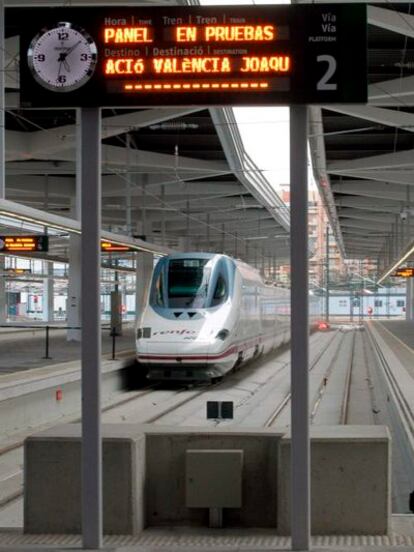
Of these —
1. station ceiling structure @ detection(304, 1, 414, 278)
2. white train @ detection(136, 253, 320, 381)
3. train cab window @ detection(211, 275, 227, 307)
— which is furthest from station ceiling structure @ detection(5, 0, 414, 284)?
train cab window @ detection(211, 275, 227, 307)

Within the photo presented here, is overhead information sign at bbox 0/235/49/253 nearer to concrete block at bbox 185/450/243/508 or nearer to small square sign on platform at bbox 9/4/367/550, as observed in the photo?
concrete block at bbox 185/450/243/508

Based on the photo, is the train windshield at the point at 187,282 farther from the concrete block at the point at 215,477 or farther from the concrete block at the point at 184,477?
the concrete block at the point at 215,477

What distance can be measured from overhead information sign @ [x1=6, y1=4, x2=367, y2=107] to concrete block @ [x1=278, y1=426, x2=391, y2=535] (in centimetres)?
229

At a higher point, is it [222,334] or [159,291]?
[159,291]

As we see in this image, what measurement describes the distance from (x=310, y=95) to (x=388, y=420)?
11917mm

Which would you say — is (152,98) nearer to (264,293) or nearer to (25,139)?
(25,139)

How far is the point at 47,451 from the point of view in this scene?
5699mm

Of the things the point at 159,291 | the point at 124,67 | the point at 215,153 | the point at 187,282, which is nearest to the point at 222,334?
the point at 187,282

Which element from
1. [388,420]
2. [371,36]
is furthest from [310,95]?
[371,36]

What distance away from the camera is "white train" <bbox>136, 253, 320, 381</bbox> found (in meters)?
17.9

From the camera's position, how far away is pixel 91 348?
5.14m

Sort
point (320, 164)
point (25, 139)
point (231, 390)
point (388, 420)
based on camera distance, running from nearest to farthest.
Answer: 1. point (388, 420)
2. point (231, 390)
3. point (25, 139)
4. point (320, 164)

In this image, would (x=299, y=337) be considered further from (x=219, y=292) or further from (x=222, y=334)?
(x=219, y=292)

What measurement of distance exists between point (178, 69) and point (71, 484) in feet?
9.55
